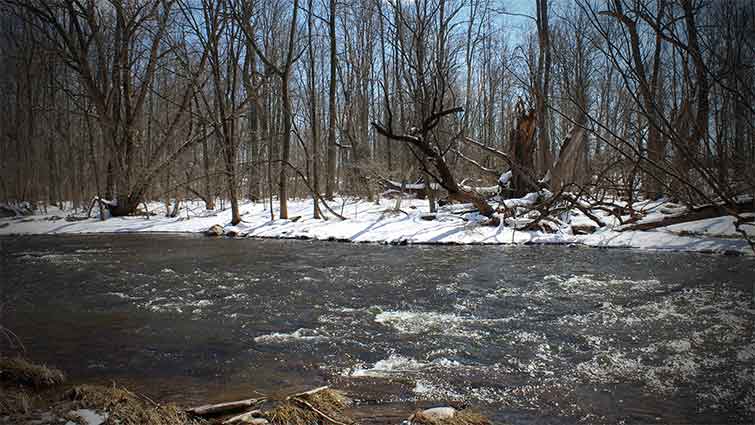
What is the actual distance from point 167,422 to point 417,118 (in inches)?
731

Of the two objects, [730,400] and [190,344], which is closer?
[730,400]

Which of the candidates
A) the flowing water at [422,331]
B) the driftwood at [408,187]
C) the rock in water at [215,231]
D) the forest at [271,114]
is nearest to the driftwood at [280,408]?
the flowing water at [422,331]

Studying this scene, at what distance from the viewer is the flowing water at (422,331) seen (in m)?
3.80

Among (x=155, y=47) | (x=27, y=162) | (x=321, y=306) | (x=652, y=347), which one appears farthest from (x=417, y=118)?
(x=27, y=162)

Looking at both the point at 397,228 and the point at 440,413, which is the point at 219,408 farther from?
the point at 397,228

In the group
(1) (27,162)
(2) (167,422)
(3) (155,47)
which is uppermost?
(3) (155,47)

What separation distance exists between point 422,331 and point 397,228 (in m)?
9.92

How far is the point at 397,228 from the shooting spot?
50.4 ft

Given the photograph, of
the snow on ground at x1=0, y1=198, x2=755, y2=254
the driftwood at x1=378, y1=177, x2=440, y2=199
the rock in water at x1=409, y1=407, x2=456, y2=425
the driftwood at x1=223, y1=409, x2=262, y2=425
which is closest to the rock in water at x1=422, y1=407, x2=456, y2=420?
the rock in water at x1=409, y1=407, x2=456, y2=425

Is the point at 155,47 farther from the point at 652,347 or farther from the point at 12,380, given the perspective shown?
the point at 652,347

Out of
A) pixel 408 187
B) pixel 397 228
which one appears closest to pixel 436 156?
pixel 397 228

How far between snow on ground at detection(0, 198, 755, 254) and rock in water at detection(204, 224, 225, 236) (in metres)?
0.35

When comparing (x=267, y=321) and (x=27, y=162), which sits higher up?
(x=27, y=162)

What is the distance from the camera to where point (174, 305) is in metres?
6.87
